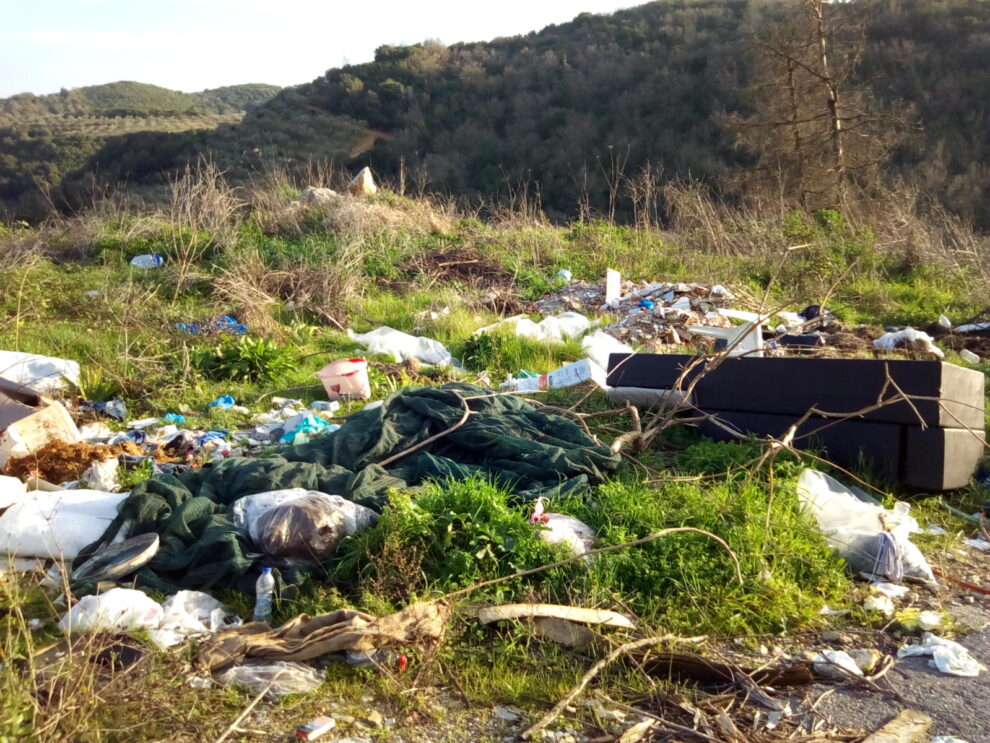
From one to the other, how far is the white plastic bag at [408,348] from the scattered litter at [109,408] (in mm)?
2098

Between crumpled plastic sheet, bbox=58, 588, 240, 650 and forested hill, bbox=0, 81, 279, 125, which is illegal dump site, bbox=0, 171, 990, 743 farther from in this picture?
forested hill, bbox=0, 81, 279, 125

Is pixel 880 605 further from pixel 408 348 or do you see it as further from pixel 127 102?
pixel 127 102

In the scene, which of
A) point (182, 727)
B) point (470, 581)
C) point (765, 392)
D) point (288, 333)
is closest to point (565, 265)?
point (288, 333)

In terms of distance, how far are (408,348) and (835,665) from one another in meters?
4.94

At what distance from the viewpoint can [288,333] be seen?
7.61m

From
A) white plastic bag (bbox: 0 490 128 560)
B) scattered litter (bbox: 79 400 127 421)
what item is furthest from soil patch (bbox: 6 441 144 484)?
scattered litter (bbox: 79 400 127 421)

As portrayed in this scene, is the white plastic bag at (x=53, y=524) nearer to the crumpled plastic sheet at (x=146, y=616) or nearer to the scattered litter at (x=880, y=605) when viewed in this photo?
the crumpled plastic sheet at (x=146, y=616)

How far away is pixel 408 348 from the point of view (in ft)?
23.3

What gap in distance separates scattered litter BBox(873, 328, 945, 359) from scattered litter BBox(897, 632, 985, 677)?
4615 mm

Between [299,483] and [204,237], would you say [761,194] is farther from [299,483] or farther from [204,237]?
[299,483]

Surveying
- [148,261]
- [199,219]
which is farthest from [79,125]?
[148,261]

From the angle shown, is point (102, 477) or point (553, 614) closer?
point (553, 614)

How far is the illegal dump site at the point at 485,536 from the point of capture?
243 cm

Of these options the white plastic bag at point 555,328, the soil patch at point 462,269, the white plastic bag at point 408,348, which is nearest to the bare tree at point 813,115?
the soil patch at point 462,269
